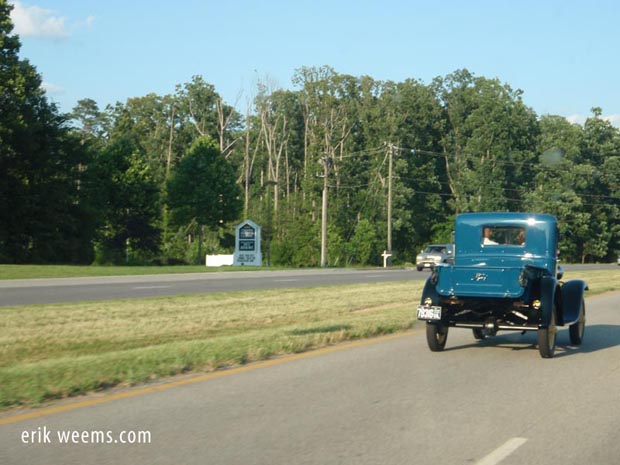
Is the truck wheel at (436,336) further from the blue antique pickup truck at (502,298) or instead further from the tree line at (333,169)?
the tree line at (333,169)

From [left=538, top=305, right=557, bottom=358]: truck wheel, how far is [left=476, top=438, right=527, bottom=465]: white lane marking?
4984 millimetres

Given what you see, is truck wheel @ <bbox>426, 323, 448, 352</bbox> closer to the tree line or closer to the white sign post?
the white sign post

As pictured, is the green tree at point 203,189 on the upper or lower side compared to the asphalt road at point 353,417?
upper

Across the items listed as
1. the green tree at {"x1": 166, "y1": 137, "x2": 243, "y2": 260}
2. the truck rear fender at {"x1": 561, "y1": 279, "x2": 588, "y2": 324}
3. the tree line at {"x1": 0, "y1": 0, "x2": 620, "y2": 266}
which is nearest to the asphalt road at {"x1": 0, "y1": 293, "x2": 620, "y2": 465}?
the truck rear fender at {"x1": 561, "y1": 279, "x2": 588, "y2": 324}

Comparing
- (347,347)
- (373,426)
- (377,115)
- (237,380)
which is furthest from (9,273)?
(377,115)

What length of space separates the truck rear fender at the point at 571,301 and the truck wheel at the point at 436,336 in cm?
187

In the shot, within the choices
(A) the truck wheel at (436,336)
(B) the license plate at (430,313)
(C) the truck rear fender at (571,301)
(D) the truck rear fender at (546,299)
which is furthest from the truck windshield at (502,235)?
(B) the license plate at (430,313)

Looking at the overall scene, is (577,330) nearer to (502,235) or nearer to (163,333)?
(502,235)

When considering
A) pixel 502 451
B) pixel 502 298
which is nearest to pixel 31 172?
pixel 502 298

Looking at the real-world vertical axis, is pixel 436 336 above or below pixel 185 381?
above

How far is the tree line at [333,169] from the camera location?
2694 inches

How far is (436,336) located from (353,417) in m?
4.94

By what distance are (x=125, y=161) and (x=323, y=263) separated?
762 inches

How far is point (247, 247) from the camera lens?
54.8m
